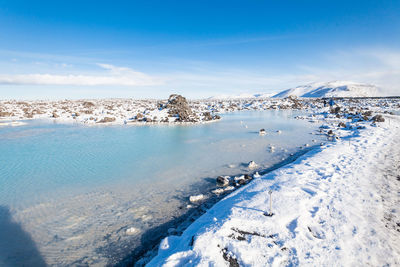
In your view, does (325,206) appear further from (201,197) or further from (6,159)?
(6,159)

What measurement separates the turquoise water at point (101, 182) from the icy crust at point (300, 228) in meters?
2.76

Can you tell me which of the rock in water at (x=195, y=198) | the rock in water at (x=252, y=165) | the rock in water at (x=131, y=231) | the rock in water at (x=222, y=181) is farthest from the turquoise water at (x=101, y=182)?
the rock in water at (x=222, y=181)

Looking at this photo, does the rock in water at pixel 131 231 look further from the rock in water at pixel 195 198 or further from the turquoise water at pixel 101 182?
the rock in water at pixel 195 198

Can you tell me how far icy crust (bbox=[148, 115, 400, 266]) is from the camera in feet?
13.7

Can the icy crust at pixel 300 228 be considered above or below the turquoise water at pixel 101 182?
above

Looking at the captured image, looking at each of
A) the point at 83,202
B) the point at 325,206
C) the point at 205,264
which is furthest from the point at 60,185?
the point at 325,206

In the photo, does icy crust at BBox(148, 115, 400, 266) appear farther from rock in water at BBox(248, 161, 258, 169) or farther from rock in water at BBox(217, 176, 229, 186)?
rock in water at BBox(248, 161, 258, 169)

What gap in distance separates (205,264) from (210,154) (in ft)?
36.4

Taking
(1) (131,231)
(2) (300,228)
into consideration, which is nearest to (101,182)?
(1) (131,231)

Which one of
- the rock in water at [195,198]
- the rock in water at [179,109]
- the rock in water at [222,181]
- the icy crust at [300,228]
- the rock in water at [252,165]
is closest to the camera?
the icy crust at [300,228]

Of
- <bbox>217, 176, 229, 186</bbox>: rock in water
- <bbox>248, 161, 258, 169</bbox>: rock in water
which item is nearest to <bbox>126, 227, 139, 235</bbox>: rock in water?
<bbox>217, 176, 229, 186</bbox>: rock in water

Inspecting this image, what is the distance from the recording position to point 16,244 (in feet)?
19.0

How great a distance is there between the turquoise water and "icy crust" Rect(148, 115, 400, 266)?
2.76 meters

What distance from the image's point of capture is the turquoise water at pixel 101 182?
6211mm
